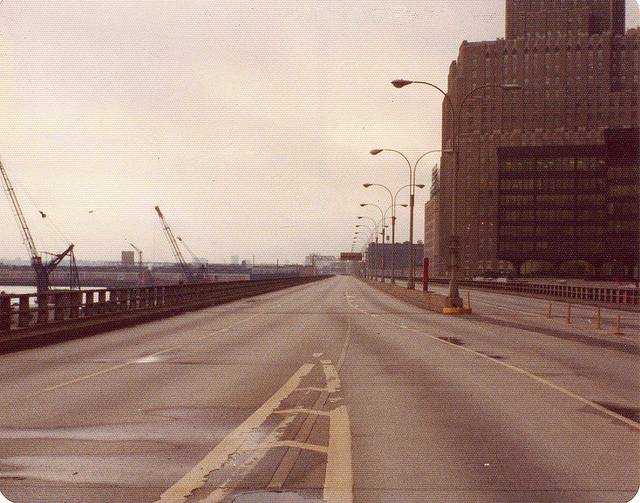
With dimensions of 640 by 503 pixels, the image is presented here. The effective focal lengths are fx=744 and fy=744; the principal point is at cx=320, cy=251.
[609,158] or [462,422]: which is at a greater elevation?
[609,158]

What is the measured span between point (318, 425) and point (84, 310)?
18778mm

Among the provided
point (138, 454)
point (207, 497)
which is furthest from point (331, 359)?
point (207, 497)

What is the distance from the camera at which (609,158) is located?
16200cm

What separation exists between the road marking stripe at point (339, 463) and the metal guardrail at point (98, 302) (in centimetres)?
1086

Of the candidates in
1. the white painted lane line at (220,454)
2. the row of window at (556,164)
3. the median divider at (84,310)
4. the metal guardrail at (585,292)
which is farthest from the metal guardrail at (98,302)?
the row of window at (556,164)

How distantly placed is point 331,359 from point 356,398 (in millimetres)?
5606

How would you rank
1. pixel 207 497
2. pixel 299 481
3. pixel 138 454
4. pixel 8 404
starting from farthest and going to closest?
pixel 8 404 < pixel 138 454 < pixel 299 481 < pixel 207 497

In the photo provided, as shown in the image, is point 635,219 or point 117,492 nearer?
point 117,492

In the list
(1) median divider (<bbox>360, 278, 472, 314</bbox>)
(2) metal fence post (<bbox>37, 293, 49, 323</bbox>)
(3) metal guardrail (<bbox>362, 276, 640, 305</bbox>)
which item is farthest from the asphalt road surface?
(3) metal guardrail (<bbox>362, 276, 640, 305</bbox>)

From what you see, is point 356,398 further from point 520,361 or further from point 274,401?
point 520,361

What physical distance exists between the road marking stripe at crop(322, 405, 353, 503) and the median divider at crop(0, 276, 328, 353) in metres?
11.6

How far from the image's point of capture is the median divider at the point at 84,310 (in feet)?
64.5

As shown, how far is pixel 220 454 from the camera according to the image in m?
7.83

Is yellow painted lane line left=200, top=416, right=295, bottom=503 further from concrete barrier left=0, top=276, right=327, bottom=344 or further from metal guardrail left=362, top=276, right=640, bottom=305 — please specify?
metal guardrail left=362, top=276, right=640, bottom=305
